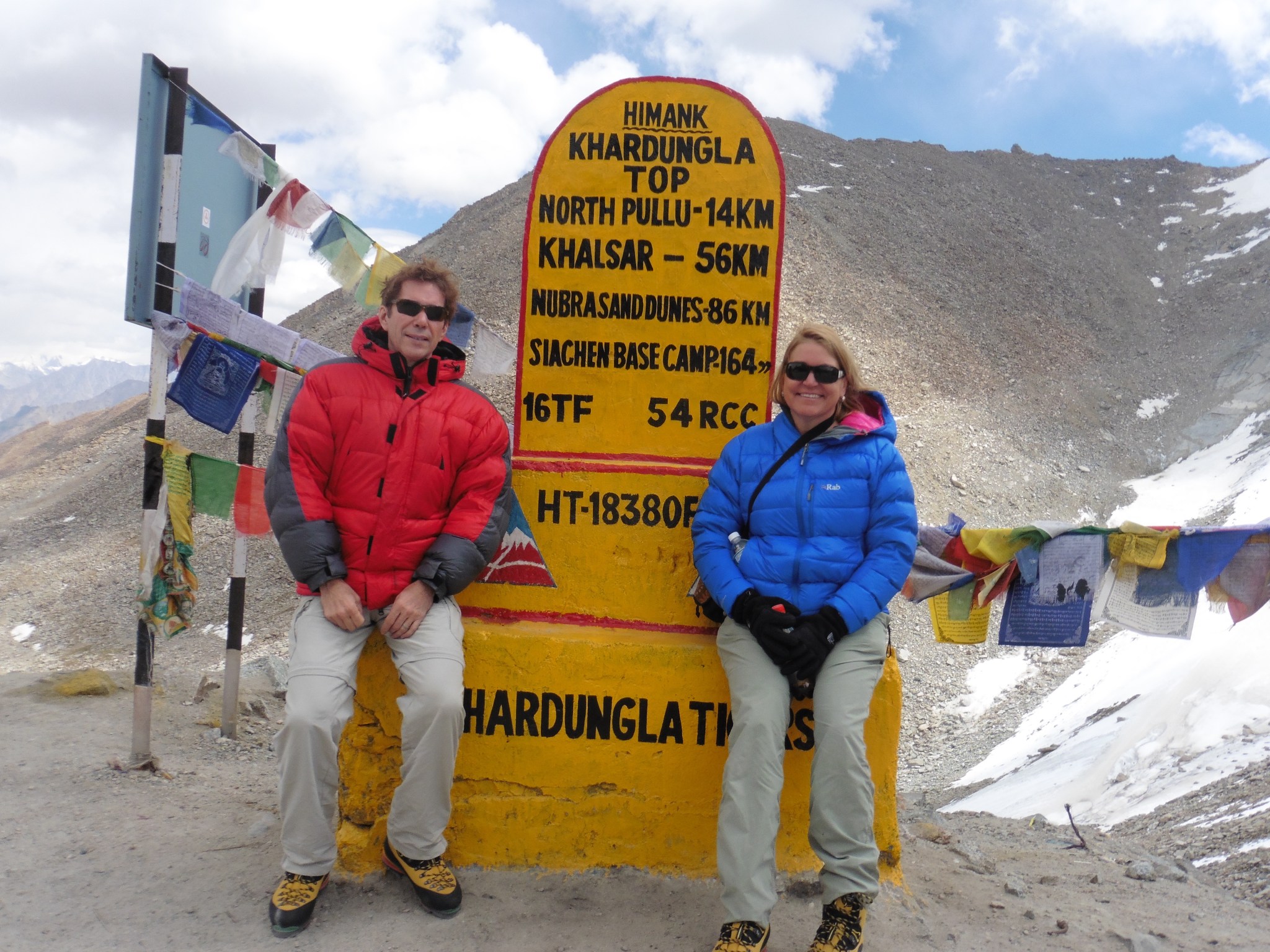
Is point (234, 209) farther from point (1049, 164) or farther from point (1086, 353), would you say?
point (1049, 164)

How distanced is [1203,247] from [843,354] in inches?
1396

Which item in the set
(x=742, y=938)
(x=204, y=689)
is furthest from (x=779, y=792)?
(x=204, y=689)

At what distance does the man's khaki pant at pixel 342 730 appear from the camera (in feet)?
9.80

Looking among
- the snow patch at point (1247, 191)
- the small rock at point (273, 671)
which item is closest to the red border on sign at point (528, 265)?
the small rock at point (273, 671)

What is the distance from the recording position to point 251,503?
4.98 metres

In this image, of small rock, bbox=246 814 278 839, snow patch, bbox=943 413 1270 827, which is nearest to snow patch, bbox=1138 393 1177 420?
snow patch, bbox=943 413 1270 827

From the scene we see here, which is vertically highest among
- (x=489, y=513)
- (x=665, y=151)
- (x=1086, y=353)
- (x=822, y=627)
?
(x=1086, y=353)

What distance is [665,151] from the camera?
3.97 m

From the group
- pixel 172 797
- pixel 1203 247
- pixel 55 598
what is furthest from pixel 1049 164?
pixel 172 797

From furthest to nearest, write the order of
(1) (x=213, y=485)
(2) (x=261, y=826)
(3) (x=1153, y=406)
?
(3) (x=1153, y=406) < (1) (x=213, y=485) < (2) (x=261, y=826)

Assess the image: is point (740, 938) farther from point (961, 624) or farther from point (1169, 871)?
point (1169, 871)

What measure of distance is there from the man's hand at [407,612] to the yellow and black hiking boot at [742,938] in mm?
1472

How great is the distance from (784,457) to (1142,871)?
109 inches

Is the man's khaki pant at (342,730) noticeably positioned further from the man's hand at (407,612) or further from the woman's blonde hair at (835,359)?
the woman's blonde hair at (835,359)
